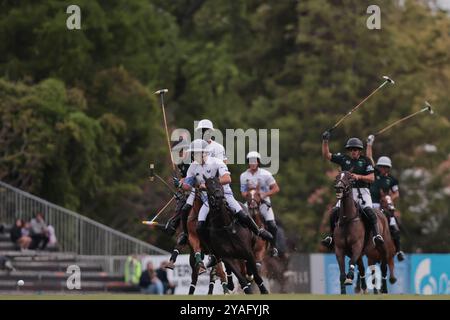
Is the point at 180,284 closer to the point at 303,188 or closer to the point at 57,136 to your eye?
the point at 57,136

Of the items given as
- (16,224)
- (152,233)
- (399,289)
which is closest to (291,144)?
(152,233)

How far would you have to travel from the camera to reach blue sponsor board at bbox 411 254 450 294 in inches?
1578

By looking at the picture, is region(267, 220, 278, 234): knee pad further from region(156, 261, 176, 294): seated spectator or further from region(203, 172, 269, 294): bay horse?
region(156, 261, 176, 294): seated spectator

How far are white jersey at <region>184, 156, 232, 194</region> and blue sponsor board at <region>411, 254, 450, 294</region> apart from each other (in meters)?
17.6

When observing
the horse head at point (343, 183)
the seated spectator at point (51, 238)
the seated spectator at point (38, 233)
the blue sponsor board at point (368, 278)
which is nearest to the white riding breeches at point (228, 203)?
the horse head at point (343, 183)

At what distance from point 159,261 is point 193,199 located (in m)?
14.2

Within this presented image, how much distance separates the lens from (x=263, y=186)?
1080 inches

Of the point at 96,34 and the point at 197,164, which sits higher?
the point at 96,34

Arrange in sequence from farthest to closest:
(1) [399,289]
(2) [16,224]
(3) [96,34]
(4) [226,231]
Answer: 1. (3) [96,34]
2. (1) [399,289]
3. (2) [16,224]
4. (4) [226,231]

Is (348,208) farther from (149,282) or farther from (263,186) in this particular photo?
(149,282)

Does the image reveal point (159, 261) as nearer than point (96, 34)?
Yes

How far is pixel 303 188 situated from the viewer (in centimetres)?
5350

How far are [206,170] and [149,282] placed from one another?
43.6ft

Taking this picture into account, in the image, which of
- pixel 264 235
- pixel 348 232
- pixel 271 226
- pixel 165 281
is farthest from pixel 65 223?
pixel 264 235
